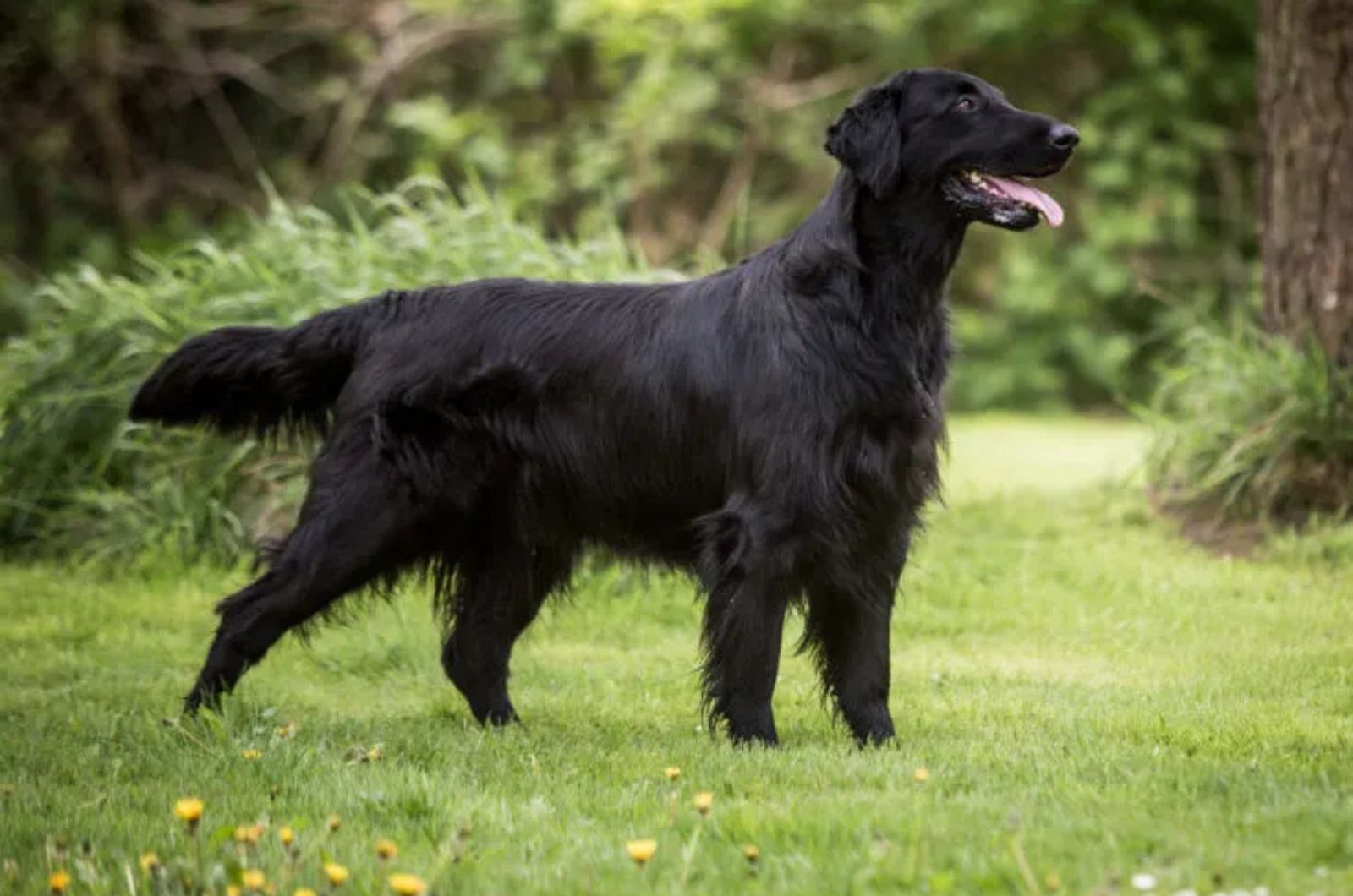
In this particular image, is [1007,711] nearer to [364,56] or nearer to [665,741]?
[665,741]

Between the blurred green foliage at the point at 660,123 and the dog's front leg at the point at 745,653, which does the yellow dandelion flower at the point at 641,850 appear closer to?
the dog's front leg at the point at 745,653

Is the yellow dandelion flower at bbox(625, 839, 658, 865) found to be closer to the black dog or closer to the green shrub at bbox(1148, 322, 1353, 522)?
the black dog

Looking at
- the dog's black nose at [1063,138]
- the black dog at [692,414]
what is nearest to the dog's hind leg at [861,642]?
the black dog at [692,414]

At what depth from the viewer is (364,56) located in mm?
17062

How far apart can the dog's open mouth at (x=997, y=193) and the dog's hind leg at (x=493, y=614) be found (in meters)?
1.56

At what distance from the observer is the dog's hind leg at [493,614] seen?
5.25m

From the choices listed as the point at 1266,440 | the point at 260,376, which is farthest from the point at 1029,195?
the point at 1266,440

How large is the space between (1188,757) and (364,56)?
47.0 feet

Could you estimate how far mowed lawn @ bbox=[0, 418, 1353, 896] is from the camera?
10.7ft

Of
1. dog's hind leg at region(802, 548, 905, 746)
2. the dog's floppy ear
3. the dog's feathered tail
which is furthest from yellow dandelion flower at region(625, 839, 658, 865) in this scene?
the dog's feathered tail

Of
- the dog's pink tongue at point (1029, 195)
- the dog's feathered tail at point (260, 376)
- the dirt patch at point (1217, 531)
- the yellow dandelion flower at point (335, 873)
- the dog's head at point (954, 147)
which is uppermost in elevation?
the dog's head at point (954, 147)

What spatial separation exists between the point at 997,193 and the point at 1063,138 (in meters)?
0.22

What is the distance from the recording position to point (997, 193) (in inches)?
185

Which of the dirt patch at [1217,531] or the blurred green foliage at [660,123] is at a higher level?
the blurred green foliage at [660,123]
